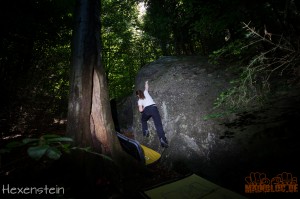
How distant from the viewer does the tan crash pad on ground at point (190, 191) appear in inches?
117

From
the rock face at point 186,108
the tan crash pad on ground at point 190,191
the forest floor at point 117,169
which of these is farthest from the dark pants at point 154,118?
the tan crash pad on ground at point 190,191

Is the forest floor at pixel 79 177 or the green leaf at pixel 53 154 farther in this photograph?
the forest floor at pixel 79 177

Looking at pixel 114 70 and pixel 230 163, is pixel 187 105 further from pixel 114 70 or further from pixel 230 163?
pixel 114 70

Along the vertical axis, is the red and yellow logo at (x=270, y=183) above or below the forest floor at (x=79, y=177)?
below

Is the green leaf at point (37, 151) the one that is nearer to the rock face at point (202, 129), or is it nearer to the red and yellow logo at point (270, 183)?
the red and yellow logo at point (270, 183)

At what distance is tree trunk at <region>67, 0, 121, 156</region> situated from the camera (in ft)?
13.5

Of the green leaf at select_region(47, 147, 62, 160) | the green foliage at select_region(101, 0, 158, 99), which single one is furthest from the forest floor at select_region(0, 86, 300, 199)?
the green foliage at select_region(101, 0, 158, 99)

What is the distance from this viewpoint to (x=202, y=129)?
5.91 meters

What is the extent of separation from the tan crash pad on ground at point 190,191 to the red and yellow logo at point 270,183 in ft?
4.12

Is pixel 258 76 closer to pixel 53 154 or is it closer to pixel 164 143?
pixel 164 143

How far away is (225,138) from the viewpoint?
17.0ft

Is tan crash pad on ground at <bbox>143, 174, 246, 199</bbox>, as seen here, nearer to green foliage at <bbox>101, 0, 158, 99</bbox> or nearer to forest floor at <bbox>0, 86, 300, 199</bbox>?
forest floor at <bbox>0, 86, 300, 199</bbox>

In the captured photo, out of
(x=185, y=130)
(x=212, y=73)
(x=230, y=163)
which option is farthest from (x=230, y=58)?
(x=230, y=163)

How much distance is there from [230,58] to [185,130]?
16.3ft
